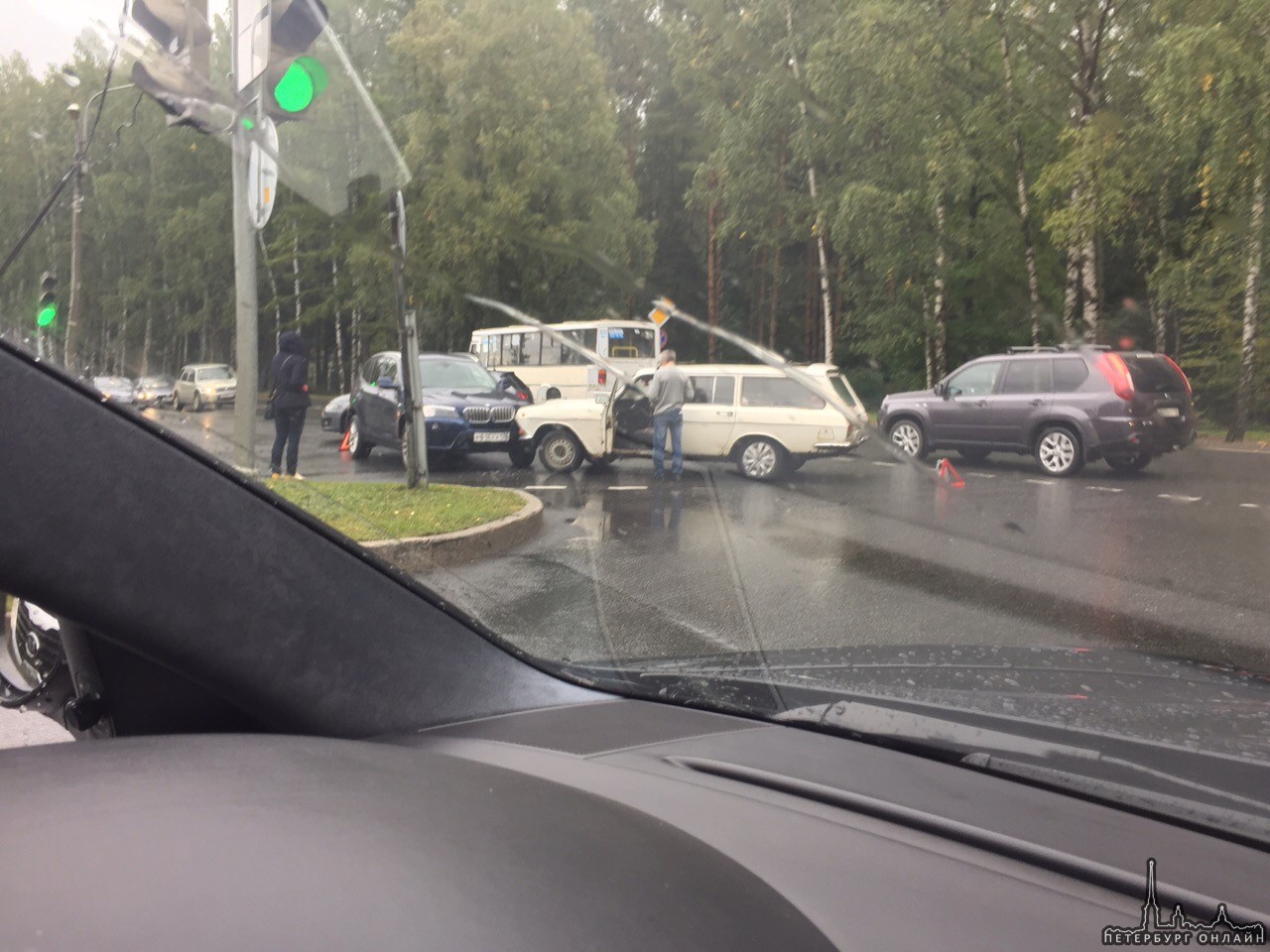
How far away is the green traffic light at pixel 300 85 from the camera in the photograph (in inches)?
74.1

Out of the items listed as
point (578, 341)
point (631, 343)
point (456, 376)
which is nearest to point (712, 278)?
point (631, 343)

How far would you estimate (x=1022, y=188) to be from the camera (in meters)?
3.28

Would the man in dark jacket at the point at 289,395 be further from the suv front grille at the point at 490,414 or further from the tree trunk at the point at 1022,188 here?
the tree trunk at the point at 1022,188

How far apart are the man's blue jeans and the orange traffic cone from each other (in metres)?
1.03

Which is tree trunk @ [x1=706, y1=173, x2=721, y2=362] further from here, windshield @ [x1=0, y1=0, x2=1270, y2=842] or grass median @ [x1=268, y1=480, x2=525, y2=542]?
grass median @ [x1=268, y1=480, x2=525, y2=542]

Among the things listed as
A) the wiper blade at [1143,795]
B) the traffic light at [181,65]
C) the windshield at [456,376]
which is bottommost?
the wiper blade at [1143,795]

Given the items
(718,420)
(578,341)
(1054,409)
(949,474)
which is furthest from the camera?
(949,474)

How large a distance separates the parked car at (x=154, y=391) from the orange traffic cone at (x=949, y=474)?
2.84 meters

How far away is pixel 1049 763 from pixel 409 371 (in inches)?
62.3

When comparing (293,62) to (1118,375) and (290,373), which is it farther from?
(1118,375)

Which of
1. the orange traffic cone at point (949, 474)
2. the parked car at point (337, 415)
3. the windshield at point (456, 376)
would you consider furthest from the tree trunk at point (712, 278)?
the orange traffic cone at point (949, 474)

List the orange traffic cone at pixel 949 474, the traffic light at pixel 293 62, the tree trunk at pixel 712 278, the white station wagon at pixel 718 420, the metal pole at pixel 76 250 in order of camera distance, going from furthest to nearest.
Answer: the orange traffic cone at pixel 949 474, the white station wagon at pixel 718 420, the tree trunk at pixel 712 278, the traffic light at pixel 293 62, the metal pole at pixel 76 250

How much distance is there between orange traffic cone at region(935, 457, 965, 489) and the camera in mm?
4020

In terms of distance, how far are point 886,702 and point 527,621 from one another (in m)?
0.95
